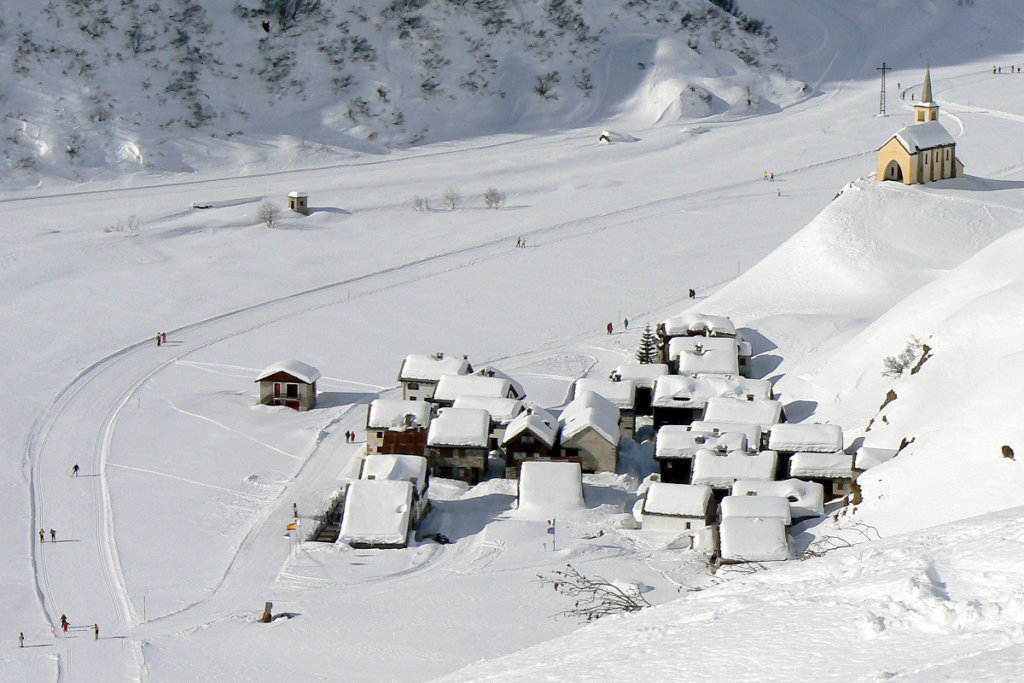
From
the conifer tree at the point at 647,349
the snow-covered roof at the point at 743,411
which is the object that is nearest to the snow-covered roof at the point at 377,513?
the snow-covered roof at the point at 743,411

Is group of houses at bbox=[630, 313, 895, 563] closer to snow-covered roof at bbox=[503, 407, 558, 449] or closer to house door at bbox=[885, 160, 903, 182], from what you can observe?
snow-covered roof at bbox=[503, 407, 558, 449]

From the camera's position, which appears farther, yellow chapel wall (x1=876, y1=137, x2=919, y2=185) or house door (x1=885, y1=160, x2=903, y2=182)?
house door (x1=885, y1=160, x2=903, y2=182)

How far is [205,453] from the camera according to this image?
149ft

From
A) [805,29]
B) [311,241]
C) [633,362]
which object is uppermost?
[805,29]

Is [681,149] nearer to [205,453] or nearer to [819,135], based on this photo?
[819,135]

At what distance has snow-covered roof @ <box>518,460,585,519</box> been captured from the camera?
3941 cm

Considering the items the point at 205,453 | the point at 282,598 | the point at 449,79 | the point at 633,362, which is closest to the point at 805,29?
the point at 449,79

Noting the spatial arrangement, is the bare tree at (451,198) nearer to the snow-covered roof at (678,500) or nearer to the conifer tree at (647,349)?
the conifer tree at (647,349)

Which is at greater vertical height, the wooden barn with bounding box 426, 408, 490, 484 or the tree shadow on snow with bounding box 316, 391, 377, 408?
the tree shadow on snow with bounding box 316, 391, 377, 408

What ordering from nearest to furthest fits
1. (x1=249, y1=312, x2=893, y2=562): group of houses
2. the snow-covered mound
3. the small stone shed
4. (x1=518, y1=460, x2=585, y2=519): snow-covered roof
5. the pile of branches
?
the snow-covered mound < the pile of branches < (x1=249, y1=312, x2=893, y2=562): group of houses < (x1=518, y1=460, x2=585, y2=519): snow-covered roof < the small stone shed

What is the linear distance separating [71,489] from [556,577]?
18.0 m

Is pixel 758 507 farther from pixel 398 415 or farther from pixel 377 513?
pixel 398 415

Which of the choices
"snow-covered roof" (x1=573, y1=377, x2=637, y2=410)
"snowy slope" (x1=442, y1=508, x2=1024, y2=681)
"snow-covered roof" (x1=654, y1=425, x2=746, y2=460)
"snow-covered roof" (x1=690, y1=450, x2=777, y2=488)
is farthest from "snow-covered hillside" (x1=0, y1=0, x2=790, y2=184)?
"snowy slope" (x1=442, y1=508, x2=1024, y2=681)

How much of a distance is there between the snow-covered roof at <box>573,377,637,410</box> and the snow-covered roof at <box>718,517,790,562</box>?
12.0 metres
